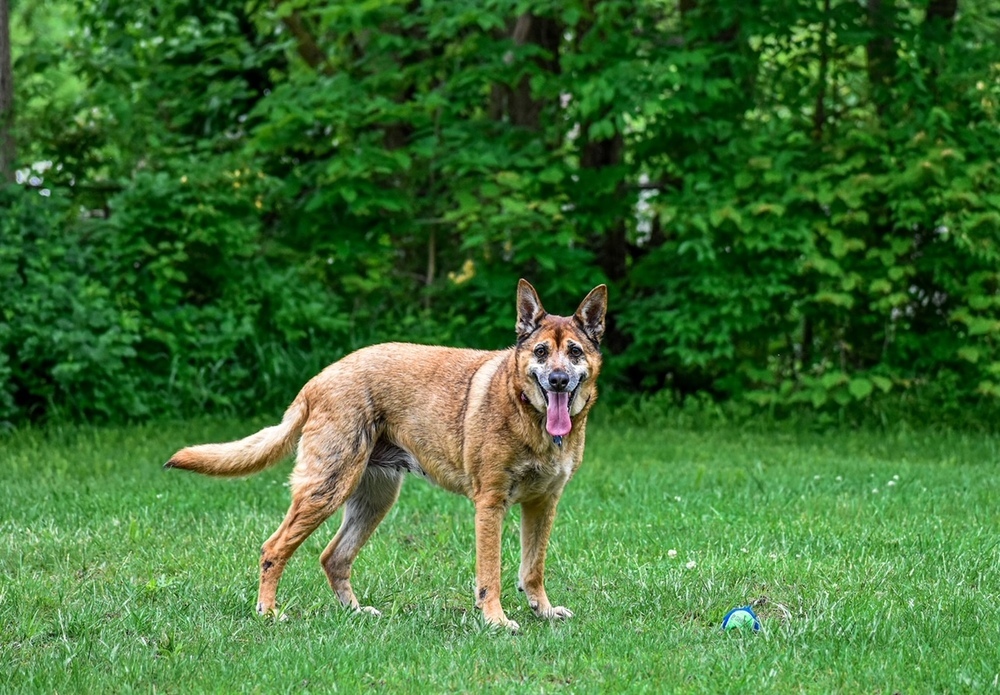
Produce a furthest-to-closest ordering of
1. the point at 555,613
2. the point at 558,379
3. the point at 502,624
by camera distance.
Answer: the point at 555,613
the point at 502,624
the point at 558,379

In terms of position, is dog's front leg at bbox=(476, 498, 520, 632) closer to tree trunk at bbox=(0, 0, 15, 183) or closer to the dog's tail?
the dog's tail

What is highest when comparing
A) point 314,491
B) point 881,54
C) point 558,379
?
point 881,54

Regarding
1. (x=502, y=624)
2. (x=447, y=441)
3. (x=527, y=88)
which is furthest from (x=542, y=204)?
(x=502, y=624)

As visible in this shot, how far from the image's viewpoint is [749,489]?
902 cm

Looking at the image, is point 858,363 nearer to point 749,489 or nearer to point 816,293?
point 816,293

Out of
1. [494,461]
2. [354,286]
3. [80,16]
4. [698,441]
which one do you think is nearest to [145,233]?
[354,286]

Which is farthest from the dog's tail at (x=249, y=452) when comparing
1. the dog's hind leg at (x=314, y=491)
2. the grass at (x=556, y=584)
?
the grass at (x=556, y=584)

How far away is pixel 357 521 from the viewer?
6453 millimetres

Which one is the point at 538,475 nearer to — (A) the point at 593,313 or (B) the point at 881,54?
(A) the point at 593,313

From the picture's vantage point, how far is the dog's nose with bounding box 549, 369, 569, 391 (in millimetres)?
5719

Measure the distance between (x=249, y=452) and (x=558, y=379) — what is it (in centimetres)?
158

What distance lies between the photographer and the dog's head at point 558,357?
579 centimetres

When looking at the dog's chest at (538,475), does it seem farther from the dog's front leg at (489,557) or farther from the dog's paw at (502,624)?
the dog's paw at (502,624)

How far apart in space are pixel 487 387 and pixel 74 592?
220 centimetres
